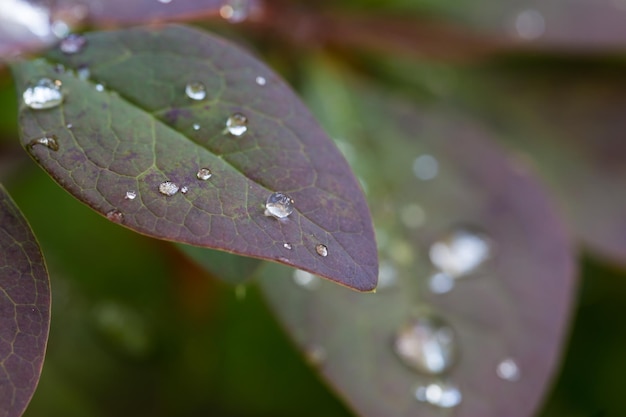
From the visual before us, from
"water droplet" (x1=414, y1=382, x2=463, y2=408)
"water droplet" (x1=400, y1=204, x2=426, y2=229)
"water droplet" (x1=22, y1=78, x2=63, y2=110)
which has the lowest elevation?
"water droplet" (x1=414, y1=382, x2=463, y2=408)

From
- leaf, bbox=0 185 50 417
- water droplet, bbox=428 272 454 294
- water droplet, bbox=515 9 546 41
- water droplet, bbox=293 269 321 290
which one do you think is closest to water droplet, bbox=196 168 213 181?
leaf, bbox=0 185 50 417

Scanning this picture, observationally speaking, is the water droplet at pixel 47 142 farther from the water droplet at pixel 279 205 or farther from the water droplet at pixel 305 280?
the water droplet at pixel 305 280

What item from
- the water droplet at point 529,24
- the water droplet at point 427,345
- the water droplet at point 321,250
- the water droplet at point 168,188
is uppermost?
the water droplet at point 529,24

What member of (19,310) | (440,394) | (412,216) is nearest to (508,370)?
(440,394)

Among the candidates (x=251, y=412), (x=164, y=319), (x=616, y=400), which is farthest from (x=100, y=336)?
(x=616, y=400)

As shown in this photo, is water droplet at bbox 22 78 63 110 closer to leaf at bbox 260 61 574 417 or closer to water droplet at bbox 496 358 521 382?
leaf at bbox 260 61 574 417

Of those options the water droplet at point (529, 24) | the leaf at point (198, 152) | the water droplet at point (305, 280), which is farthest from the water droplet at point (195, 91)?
the water droplet at point (529, 24)

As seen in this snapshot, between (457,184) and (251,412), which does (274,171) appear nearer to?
(457,184)
